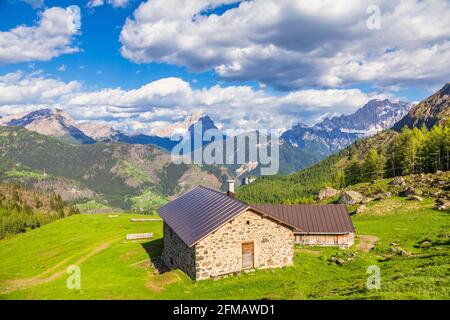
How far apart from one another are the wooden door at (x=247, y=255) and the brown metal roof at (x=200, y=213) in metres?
3.89

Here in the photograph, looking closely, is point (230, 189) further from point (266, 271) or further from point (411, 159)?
point (411, 159)

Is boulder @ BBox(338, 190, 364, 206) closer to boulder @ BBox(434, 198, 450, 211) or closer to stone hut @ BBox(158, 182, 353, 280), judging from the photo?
boulder @ BBox(434, 198, 450, 211)

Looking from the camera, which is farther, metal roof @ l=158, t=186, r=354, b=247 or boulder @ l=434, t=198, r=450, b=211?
boulder @ l=434, t=198, r=450, b=211

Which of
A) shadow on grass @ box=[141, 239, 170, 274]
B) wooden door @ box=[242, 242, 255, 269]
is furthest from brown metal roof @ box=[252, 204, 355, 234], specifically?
shadow on grass @ box=[141, 239, 170, 274]

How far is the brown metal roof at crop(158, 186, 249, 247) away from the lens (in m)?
35.9

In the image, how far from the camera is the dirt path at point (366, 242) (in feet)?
169

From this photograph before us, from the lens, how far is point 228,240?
36344 millimetres

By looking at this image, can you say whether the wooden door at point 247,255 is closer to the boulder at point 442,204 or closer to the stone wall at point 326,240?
the stone wall at point 326,240

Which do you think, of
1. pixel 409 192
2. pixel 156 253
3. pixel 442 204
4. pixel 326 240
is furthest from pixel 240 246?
pixel 409 192

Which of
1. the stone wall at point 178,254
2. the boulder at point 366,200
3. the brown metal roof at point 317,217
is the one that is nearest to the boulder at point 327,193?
the boulder at point 366,200

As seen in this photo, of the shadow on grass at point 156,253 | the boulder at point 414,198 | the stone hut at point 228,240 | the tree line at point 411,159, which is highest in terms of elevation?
the tree line at point 411,159

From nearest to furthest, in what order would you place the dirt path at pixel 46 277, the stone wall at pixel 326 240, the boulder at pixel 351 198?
the dirt path at pixel 46 277, the stone wall at pixel 326 240, the boulder at pixel 351 198

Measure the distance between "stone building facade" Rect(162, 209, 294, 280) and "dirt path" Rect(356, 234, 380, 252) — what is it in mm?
16861
